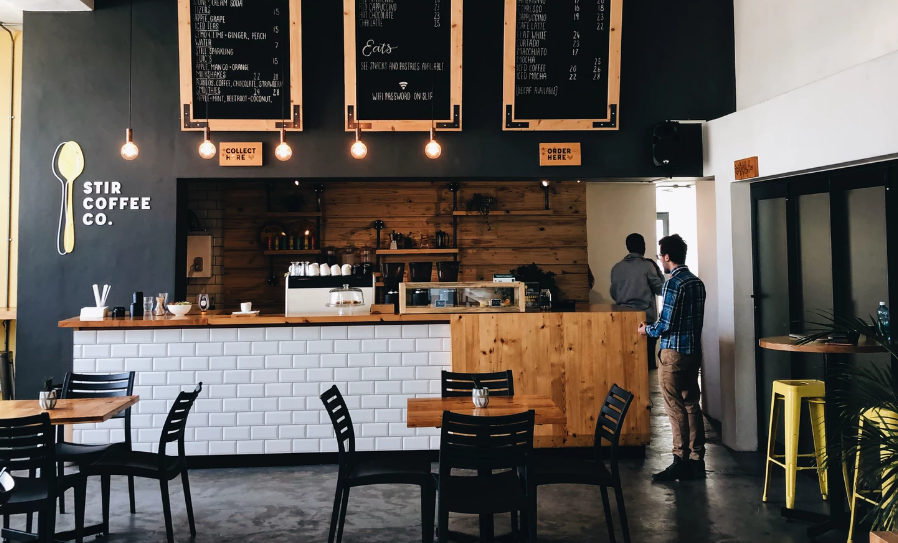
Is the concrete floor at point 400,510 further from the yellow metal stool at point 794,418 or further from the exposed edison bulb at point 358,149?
the exposed edison bulb at point 358,149

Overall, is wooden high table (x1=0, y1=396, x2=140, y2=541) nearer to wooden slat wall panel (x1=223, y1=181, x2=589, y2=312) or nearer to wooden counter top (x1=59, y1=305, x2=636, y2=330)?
wooden counter top (x1=59, y1=305, x2=636, y2=330)

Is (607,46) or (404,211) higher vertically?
(607,46)

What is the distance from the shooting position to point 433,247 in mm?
8523

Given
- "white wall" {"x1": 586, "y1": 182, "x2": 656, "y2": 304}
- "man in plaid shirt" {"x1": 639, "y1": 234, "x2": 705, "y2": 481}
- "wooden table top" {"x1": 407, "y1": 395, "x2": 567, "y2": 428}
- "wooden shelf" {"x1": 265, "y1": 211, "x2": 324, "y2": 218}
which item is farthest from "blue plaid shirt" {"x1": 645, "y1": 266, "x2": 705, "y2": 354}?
"wooden shelf" {"x1": 265, "y1": 211, "x2": 324, "y2": 218}

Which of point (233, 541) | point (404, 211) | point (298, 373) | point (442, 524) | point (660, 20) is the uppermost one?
point (660, 20)

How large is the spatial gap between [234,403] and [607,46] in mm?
4315

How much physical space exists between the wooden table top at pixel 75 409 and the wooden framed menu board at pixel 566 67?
12.4ft

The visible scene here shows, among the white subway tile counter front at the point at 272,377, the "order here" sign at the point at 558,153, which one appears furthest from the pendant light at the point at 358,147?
the "order here" sign at the point at 558,153

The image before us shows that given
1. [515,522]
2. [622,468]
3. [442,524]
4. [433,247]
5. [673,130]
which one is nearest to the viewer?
[442,524]

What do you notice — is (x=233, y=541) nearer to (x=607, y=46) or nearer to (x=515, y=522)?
(x=515, y=522)

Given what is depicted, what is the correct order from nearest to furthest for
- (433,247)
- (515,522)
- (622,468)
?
(515,522), (622,468), (433,247)

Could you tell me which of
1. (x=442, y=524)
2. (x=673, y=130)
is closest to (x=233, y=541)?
(x=442, y=524)

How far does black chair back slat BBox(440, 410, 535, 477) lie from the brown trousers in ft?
6.71

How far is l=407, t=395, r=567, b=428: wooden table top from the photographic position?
3.43 metres
